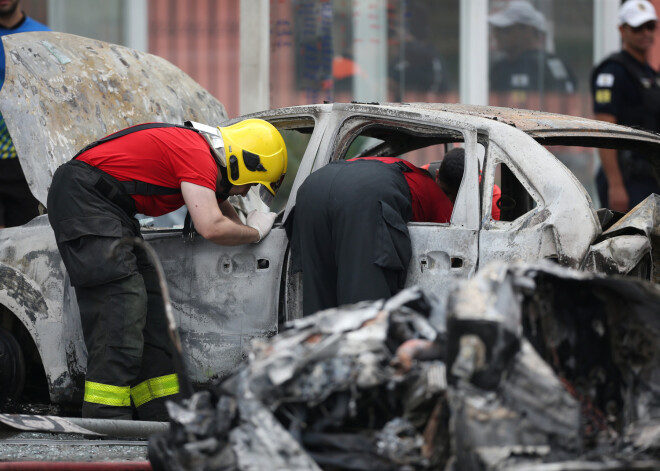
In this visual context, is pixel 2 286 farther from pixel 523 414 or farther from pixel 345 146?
pixel 523 414

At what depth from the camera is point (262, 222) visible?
4523mm

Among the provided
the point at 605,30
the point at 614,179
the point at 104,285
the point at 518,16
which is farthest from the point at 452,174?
the point at 605,30

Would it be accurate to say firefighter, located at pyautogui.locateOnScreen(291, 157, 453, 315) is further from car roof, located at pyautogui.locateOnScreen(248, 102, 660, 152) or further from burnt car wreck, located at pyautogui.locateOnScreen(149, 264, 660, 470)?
burnt car wreck, located at pyautogui.locateOnScreen(149, 264, 660, 470)

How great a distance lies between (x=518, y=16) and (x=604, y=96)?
3.02 metres

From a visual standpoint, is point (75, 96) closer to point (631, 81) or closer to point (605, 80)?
point (605, 80)

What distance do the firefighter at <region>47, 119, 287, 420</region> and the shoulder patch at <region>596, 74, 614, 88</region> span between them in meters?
2.95

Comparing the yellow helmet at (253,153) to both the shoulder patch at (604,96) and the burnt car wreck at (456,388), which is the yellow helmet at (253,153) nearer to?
the burnt car wreck at (456,388)

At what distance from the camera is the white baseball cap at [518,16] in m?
9.55

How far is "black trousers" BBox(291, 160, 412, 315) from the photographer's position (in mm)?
4164

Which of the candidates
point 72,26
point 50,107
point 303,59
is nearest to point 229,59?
point 303,59

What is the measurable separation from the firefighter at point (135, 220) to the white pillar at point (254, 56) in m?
4.74

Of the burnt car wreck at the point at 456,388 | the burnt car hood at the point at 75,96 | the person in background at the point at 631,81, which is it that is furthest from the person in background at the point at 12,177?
the person in background at the point at 631,81

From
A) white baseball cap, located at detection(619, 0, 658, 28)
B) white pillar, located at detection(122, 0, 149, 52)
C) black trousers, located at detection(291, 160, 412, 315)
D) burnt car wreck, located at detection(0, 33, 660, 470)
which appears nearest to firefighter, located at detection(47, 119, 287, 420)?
burnt car wreck, located at detection(0, 33, 660, 470)

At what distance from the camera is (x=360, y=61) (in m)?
9.55
